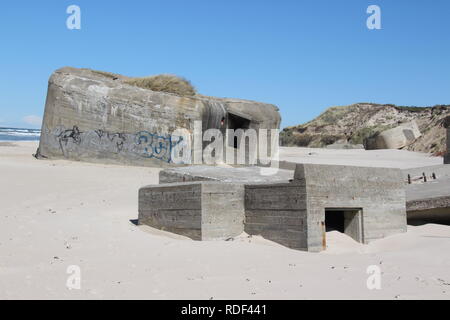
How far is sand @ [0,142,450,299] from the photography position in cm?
462

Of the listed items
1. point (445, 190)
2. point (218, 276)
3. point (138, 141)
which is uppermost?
point (138, 141)

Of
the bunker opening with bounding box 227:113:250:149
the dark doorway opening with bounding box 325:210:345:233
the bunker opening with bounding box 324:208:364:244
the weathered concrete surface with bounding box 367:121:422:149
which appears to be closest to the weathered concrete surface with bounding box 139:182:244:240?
the bunker opening with bounding box 324:208:364:244

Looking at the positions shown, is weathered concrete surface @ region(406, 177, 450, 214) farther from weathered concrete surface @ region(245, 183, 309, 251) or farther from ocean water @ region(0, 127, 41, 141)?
ocean water @ region(0, 127, 41, 141)

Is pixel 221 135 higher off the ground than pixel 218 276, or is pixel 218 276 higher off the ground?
pixel 221 135

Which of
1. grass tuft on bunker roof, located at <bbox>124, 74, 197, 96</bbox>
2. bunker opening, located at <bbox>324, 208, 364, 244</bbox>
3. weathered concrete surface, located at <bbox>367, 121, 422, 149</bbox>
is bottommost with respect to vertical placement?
bunker opening, located at <bbox>324, 208, 364, 244</bbox>

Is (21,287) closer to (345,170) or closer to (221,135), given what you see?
(345,170)

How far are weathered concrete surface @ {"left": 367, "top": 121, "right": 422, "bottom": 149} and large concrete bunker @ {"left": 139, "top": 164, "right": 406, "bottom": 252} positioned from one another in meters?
22.6

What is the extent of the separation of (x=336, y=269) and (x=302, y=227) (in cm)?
118

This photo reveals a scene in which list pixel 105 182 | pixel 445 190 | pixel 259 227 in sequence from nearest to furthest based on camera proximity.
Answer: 1. pixel 259 227
2. pixel 445 190
3. pixel 105 182

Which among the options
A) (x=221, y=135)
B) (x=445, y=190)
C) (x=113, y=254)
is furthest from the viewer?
(x=221, y=135)

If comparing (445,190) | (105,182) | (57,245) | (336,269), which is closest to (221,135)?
(105,182)

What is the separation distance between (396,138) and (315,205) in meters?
24.6

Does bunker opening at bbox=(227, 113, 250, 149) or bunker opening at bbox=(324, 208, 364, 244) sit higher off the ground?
bunker opening at bbox=(227, 113, 250, 149)

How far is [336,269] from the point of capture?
5.47 metres
